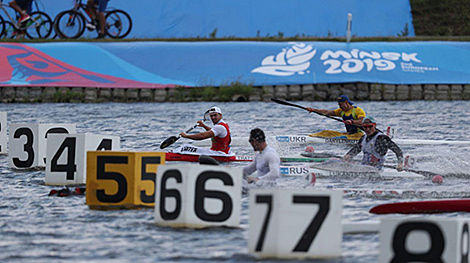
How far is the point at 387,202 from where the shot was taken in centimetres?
1527

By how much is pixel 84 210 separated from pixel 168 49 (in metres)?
23.3

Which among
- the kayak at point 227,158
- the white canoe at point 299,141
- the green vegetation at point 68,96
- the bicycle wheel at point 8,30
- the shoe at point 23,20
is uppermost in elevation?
the shoe at point 23,20

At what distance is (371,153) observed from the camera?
1850cm

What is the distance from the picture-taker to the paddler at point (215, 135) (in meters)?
20.4

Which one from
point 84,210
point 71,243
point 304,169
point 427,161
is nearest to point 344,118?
point 427,161

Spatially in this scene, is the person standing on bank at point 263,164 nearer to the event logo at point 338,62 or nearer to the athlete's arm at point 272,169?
the athlete's arm at point 272,169

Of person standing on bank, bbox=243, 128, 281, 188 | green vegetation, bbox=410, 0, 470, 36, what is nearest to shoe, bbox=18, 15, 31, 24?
green vegetation, bbox=410, 0, 470, 36

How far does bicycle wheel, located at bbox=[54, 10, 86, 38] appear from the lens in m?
37.7

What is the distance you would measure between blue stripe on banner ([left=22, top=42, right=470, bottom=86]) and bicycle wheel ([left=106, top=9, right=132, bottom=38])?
94cm

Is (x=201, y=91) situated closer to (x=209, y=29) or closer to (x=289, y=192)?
(x=209, y=29)

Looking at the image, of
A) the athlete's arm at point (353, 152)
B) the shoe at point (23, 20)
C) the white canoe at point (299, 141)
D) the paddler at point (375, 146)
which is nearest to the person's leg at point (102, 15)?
the shoe at point (23, 20)

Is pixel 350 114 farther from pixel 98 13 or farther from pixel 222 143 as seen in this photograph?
pixel 98 13

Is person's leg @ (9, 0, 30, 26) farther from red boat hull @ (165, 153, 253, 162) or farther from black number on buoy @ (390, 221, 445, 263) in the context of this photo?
black number on buoy @ (390, 221, 445, 263)

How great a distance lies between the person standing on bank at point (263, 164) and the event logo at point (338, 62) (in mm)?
21480
